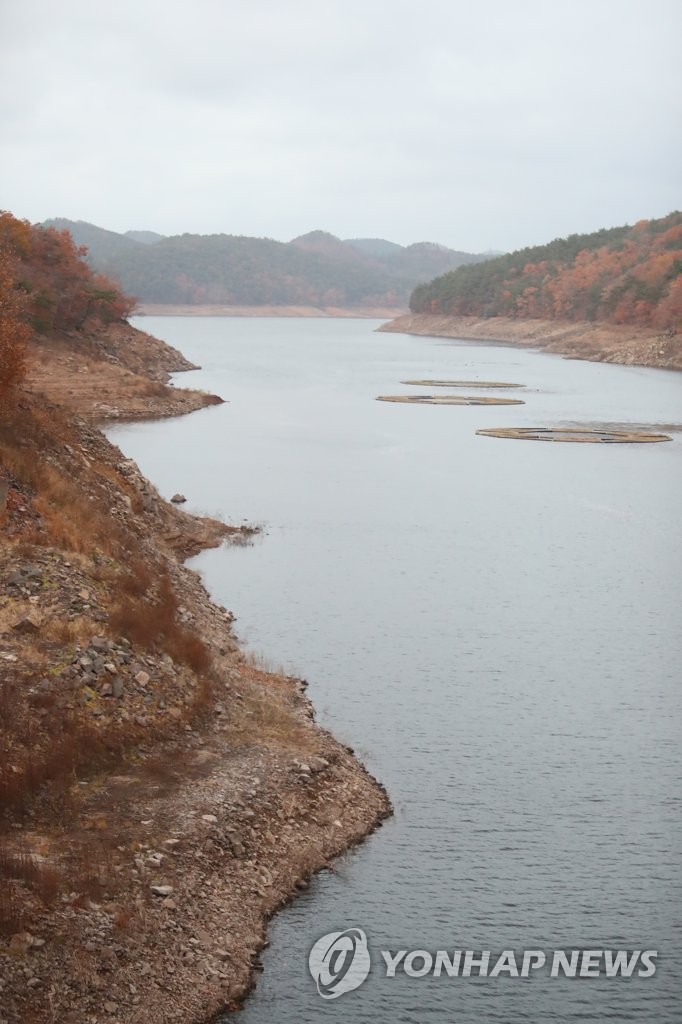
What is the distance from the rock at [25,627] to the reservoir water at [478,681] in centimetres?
686

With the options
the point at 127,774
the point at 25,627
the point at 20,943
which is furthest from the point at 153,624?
the point at 20,943

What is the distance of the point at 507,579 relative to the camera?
37.5 m

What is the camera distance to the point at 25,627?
2130 centimetres

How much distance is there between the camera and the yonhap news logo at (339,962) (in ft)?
51.8

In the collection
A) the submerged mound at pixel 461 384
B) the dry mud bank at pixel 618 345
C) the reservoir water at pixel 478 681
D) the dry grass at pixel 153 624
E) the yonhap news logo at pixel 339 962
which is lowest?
the yonhap news logo at pixel 339 962

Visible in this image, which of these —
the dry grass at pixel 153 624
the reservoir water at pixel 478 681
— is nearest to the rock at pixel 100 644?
the dry grass at pixel 153 624

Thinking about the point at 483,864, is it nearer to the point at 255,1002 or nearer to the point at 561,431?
the point at 255,1002

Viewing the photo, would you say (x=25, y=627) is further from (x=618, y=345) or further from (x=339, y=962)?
(x=618, y=345)

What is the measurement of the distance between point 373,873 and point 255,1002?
3.74 meters

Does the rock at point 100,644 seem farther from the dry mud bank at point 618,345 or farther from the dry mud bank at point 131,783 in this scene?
the dry mud bank at point 618,345

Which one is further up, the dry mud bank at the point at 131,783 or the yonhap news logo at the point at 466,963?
the dry mud bank at the point at 131,783

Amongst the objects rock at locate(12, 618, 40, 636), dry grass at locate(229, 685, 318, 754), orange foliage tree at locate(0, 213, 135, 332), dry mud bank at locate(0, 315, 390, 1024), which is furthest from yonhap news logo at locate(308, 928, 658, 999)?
orange foliage tree at locate(0, 213, 135, 332)

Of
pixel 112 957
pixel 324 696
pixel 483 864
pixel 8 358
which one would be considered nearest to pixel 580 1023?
pixel 483 864

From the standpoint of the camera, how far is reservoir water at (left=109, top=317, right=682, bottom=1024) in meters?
16.8
